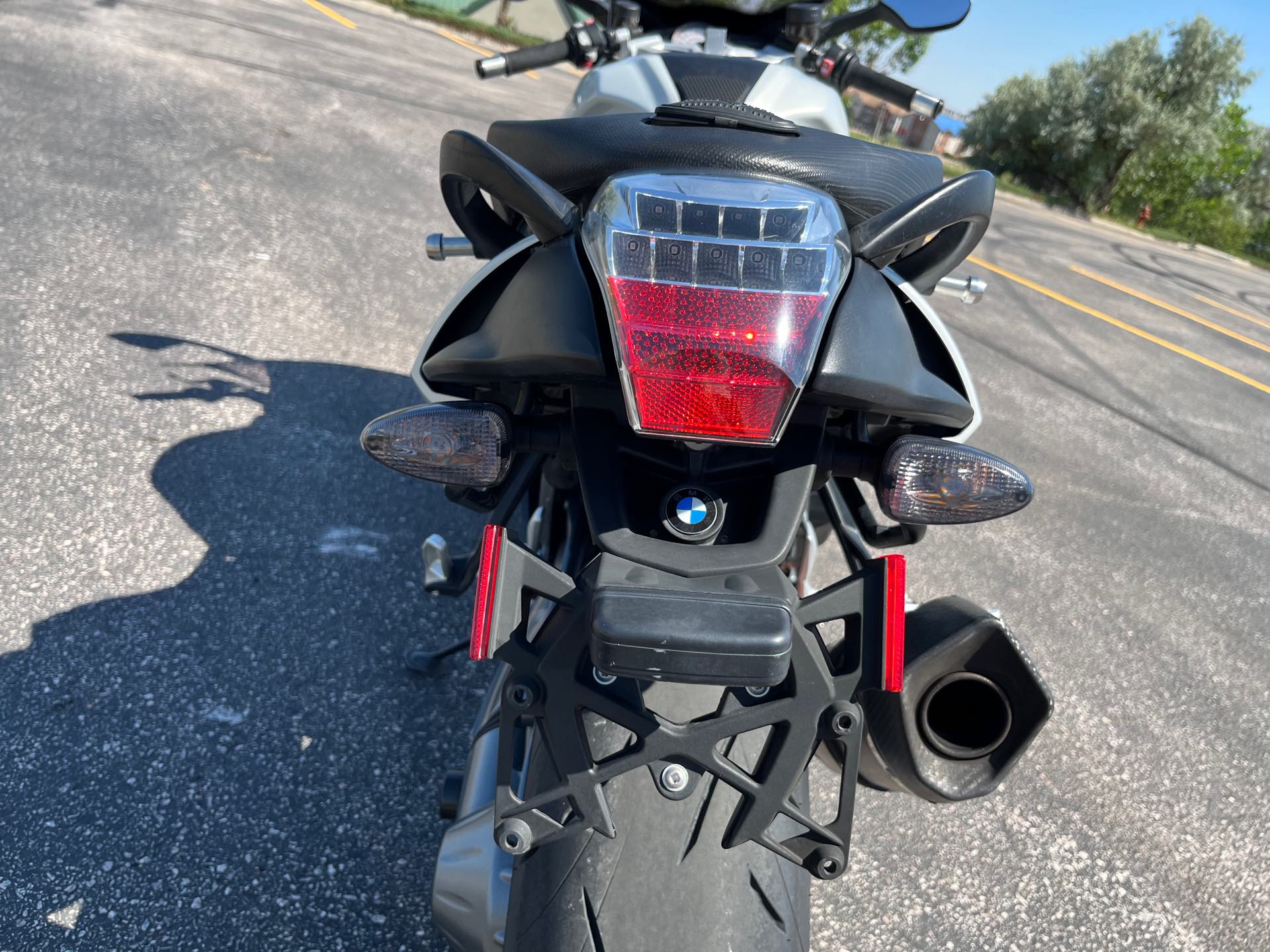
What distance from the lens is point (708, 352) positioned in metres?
1.14

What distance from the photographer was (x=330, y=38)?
11.7 m

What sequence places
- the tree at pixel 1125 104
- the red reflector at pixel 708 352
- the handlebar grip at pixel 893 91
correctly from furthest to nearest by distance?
the tree at pixel 1125 104, the handlebar grip at pixel 893 91, the red reflector at pixel 708 352

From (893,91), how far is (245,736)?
3.00m

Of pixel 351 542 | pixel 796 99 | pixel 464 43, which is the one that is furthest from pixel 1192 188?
pixel 351 542

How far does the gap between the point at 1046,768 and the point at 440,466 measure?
2132 millimetres

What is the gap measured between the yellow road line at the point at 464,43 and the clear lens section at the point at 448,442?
14.1m

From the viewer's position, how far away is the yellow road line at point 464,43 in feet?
48.0

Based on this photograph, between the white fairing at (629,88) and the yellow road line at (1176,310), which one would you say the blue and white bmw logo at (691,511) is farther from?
the yellow road line at (1176,310)

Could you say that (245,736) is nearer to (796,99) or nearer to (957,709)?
(957,709)

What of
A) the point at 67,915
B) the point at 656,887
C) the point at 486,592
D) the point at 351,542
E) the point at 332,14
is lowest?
the point at 67,915

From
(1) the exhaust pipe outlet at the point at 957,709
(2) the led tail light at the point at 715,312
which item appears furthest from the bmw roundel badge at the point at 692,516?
(1) the exhaust pipe outlet at the point at 957,709

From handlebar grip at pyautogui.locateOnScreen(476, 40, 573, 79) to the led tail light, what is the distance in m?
2.06

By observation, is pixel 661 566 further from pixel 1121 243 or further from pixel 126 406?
pixel 1121 243

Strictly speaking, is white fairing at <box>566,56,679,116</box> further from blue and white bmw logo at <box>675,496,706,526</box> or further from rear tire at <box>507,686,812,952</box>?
rear tire at <box>507,686,812,952</box>
